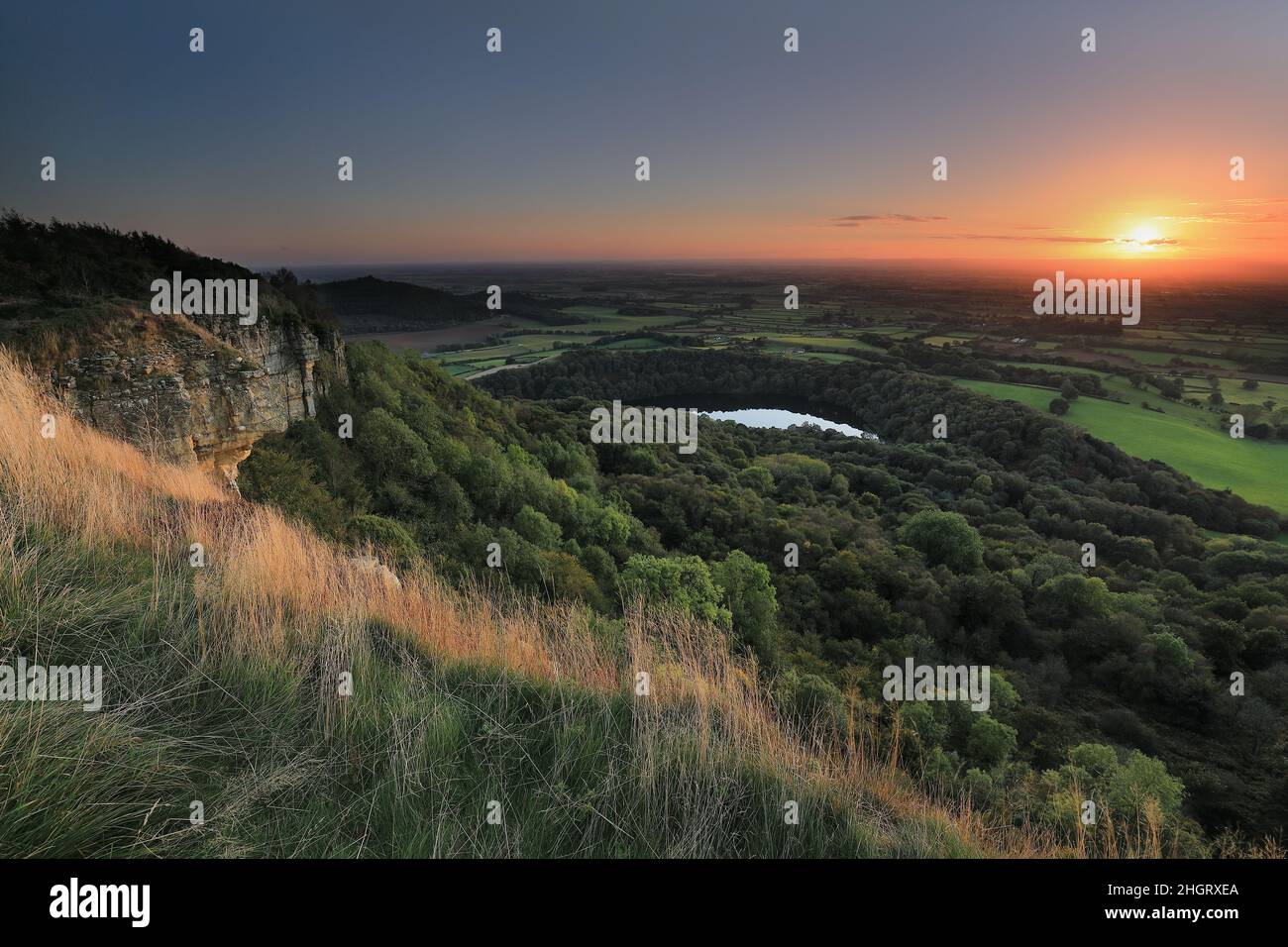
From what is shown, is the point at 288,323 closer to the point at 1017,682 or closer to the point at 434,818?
the point at 434,818

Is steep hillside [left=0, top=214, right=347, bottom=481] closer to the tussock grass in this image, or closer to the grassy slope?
the tussock grass

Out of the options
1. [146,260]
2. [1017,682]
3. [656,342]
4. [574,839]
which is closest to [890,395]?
[656,342]

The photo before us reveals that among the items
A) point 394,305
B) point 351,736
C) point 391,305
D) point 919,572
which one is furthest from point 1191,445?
point 391,305

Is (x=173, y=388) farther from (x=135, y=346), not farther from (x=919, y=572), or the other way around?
(x=919, y=572)

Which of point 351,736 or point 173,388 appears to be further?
point 173,388

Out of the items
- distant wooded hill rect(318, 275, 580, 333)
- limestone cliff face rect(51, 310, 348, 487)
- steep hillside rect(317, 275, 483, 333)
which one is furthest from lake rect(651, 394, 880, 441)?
limestone cliff face rect(51, 310, 348, 487)

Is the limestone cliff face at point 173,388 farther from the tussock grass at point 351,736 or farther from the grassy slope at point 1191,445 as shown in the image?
the grassy slope at point 1191,445
